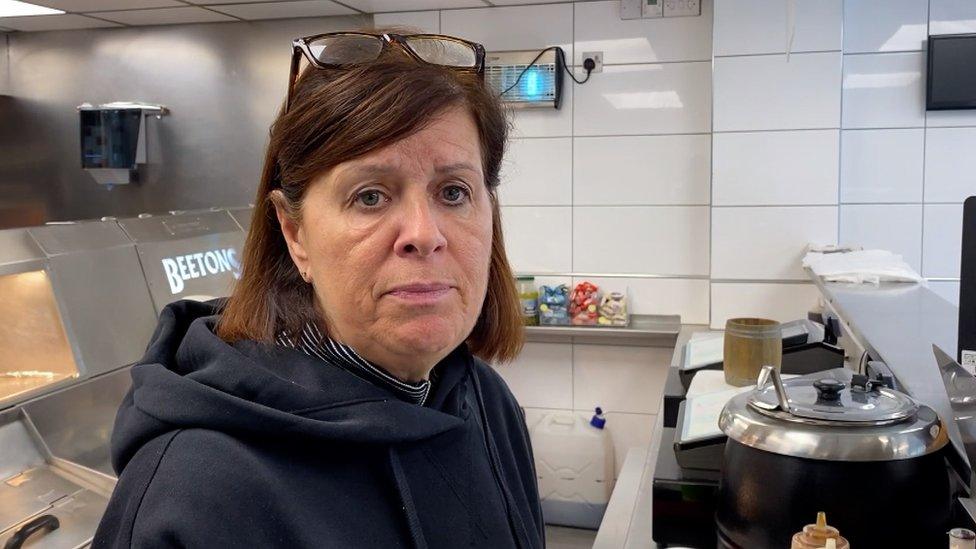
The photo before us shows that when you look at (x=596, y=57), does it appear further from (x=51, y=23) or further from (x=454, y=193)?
(x=454, y=193)

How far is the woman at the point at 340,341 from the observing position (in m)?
0.79

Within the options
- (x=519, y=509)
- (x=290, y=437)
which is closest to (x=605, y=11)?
(x=519, y=509)

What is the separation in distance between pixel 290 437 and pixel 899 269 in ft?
7.58

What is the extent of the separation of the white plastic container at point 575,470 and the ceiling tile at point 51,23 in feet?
9.03

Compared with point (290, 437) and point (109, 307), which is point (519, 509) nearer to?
point (290, 437)

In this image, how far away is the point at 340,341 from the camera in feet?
3.05

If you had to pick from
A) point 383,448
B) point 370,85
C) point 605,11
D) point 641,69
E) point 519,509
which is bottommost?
point 519,509

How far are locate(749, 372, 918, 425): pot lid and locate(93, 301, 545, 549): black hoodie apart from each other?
1.43 feet

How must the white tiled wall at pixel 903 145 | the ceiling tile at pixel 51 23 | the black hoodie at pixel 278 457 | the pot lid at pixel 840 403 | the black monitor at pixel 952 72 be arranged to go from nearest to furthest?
the black hoodie at pixel 278 457, the pot lid at pixel 840 403, the black monitor at pixel 952 72, the white tiled wall at pixel 903 145, the ceiling tile at pixel 51 23

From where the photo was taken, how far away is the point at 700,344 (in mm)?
2164

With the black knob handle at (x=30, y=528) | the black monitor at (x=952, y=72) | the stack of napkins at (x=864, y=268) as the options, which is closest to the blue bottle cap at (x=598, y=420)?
the stack of napkins at (x=864, y=268)

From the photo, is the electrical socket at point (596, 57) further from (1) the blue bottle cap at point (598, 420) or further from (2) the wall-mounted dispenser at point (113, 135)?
(2) the wall-mounted dispenser at point (113, 135)

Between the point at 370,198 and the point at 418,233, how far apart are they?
2.5 inches

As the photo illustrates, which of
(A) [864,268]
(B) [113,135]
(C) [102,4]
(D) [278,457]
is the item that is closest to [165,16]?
(C) [102,4]
